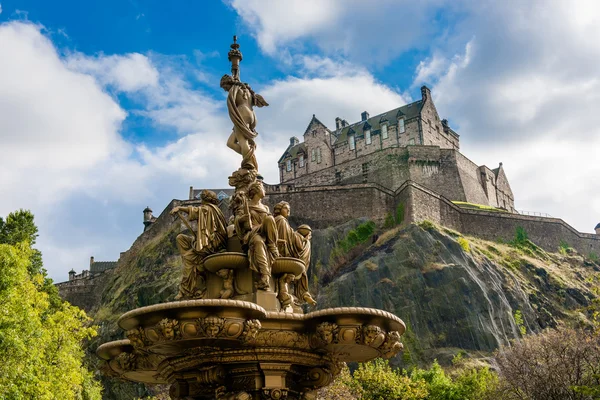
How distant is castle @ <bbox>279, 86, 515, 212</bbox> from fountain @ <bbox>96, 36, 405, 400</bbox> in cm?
5317

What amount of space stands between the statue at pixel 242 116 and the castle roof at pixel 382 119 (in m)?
65.0

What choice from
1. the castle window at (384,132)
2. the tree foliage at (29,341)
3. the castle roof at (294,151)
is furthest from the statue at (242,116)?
the castle roof at (294,151)

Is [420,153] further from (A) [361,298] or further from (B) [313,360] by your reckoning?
(B) [313,360]

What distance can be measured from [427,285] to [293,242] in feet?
122

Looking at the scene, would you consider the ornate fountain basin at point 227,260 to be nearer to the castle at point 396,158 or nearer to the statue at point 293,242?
the statue at point 293,242

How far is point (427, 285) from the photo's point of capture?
4459 centimetres

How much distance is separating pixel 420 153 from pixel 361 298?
1026 inches

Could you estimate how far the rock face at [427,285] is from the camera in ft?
136

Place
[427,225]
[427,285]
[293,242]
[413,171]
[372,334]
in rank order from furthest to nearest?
[413,171] → [427,225] → [427,285] → [293,242] → [372,334]

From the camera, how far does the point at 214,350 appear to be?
777cm

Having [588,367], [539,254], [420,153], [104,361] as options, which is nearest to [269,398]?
[104,361]

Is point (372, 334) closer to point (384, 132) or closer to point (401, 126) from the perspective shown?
point (401, 126)

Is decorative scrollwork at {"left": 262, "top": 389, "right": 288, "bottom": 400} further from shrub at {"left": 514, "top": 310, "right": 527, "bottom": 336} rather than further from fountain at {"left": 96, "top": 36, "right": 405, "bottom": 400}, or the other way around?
shrub at {"left": 514, "top": 310, "right": 527, "bottom": 336}

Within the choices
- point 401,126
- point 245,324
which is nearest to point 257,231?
point 245,324
